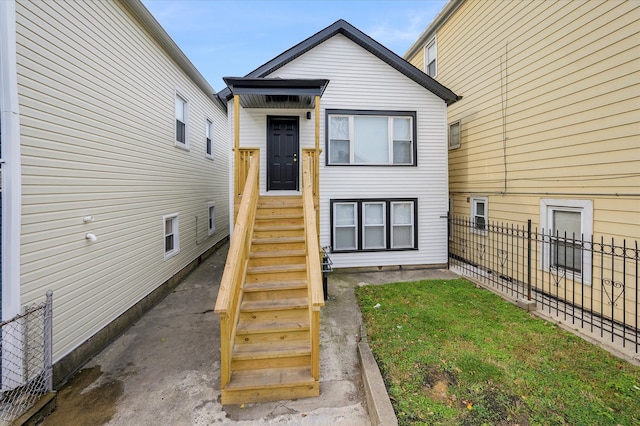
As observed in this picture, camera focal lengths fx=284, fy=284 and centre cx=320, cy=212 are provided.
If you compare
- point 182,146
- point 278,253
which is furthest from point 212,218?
point 278,253

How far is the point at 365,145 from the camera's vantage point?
346 inches

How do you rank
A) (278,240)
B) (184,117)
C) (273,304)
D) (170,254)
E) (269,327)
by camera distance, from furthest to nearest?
(184,117) < (170,254) < (278,240) < (273,304) < (269,327)

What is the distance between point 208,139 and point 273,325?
989 cm

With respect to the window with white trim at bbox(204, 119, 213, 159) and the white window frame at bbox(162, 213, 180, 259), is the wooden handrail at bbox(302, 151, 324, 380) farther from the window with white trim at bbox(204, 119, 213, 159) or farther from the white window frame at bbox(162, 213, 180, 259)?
the window with white trim at bbox(204, 119, 213, 159)

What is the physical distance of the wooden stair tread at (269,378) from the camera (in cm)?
346

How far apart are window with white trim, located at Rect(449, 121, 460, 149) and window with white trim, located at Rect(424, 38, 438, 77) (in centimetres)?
252

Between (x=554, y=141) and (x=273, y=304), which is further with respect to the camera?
(x=554, y=141)

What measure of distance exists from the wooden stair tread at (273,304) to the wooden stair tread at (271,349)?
470 millimetres

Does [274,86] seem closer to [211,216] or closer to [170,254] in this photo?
[170,254]

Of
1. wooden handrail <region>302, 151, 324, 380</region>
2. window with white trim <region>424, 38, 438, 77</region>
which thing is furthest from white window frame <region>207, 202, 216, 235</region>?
window with white trim <region>424, 38, 438, 77</region>

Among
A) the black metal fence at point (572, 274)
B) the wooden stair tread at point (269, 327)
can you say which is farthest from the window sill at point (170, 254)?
the black metal fence at point (572, 274)

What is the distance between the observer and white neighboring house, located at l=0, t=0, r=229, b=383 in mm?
3398

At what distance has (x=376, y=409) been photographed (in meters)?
3.08

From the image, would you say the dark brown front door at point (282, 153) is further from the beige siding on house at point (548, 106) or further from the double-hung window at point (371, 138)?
the beige siding on house at point (548, 106)
